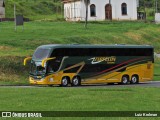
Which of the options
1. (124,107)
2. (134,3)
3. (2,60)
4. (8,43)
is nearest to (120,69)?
(2,60)

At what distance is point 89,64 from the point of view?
142 ft

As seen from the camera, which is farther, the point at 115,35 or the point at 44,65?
the point at 115,35

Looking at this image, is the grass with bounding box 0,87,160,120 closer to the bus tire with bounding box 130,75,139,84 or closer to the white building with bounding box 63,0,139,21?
the bus tire with bounding box 130,75,139,84

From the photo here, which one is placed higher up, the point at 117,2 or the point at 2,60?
the point at 117,2

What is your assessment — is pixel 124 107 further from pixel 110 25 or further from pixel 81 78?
pixel 110 25

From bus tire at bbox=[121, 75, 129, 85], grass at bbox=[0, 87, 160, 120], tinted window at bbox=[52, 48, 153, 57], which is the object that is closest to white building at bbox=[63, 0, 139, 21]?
tinted window at bbox=[52, 48, 153, 57]

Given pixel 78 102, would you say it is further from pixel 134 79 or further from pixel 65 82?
pixel 134 79

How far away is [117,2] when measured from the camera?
338 feet

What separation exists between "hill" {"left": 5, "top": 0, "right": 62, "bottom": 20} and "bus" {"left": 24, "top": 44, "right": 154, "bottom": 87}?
7785cm

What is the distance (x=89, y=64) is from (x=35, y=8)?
302 ft

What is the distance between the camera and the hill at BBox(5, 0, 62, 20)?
411 ft

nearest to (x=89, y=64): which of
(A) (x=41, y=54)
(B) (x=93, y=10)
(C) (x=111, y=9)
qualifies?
(A) (x=41, y=54)

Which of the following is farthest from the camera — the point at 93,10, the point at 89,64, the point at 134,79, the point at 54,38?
the point at 93,10

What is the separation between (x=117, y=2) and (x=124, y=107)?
8228 centimetres
